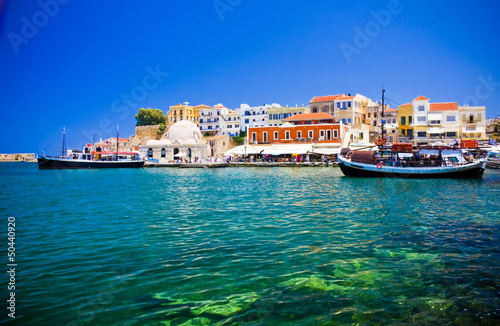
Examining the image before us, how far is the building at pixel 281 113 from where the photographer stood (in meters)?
68.8

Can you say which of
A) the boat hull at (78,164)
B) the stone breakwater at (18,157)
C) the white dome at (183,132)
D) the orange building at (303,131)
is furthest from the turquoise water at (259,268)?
the stone breakwater at (18,157)

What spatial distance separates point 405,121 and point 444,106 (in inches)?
230

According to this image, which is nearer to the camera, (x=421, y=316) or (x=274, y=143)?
(x=421, y=316)

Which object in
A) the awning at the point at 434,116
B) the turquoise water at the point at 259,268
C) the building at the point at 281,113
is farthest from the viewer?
the building at the point at 281,113

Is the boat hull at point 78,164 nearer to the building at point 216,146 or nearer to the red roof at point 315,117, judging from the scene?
the building at point 216,146

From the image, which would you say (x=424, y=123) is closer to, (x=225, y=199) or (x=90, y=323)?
(x=225, y=199)

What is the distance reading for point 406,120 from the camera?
56.8 meters

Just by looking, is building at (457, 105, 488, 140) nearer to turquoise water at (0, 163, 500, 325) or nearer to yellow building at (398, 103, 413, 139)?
yellow building at (398, 103, 413, 139)

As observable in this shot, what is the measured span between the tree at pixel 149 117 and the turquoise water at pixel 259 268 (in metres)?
80.8

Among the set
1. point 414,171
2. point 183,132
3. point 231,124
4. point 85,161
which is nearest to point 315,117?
point 183,132

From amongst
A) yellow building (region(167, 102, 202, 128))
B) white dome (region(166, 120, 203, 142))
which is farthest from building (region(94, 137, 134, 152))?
white dome (region(166, 120, 203, 142))

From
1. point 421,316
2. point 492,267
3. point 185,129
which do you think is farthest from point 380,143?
point 185,129

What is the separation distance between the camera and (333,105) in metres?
61.2

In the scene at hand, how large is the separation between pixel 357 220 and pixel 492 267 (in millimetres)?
4570
